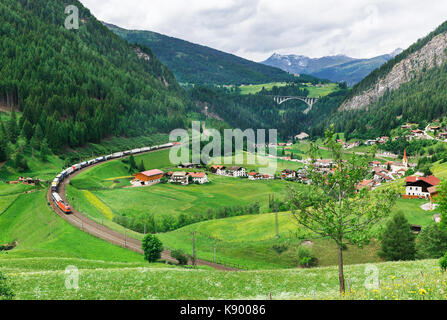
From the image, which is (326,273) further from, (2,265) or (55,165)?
(55,165)

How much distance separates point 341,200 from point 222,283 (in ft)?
43.4

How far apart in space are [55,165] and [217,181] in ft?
230

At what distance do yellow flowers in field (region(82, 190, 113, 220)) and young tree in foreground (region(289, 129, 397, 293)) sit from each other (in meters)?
79.5

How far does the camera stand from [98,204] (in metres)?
102

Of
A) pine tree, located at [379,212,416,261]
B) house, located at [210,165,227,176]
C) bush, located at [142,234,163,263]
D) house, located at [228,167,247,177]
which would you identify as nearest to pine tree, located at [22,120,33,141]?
house, located at [210,165,227,176]

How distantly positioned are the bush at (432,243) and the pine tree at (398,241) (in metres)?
2.01

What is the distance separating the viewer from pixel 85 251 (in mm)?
64250

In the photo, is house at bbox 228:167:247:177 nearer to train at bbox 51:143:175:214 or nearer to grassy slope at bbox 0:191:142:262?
train at bbox 51:143:175:214

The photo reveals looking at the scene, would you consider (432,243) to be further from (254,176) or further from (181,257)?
(254,176)

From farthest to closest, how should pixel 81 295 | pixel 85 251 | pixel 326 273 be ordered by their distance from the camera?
pixel 85 251 < pixel 326 273 < pixel 81 295

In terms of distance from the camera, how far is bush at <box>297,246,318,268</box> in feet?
193

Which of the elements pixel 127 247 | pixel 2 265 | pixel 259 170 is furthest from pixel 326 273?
pixel 259 170

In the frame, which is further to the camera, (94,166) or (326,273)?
(94,166)
